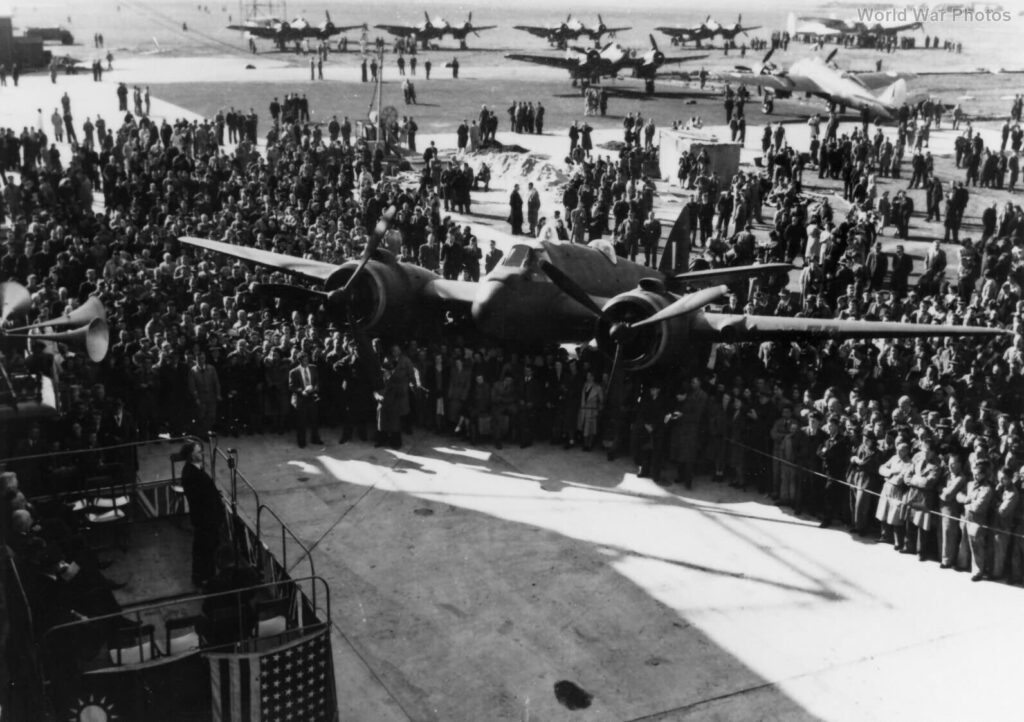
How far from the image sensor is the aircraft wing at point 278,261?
21406 mm

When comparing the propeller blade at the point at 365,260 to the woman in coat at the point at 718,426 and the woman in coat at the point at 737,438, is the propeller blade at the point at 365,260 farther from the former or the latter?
the woman in coat at the point at 737,438

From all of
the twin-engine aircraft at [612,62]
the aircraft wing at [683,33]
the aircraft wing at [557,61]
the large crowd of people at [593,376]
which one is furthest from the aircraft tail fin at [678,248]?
the aircraft wing at [683,33]

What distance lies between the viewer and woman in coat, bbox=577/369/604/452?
60.5ft

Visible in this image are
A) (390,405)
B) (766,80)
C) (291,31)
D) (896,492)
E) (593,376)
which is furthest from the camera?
(291,31)

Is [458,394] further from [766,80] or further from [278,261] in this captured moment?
[766,80]

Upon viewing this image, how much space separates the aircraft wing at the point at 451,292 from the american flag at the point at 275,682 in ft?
38.1

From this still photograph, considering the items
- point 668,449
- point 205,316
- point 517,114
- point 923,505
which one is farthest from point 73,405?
point 517,114

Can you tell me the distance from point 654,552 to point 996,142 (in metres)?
40.4

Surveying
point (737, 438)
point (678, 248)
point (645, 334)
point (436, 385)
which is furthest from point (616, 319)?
point (678, 248)

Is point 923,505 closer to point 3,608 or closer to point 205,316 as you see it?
point 3,608

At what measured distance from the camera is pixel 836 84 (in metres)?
50.8

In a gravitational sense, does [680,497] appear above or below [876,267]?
below

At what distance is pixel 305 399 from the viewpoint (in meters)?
18.1

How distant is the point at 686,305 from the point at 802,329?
248cm
